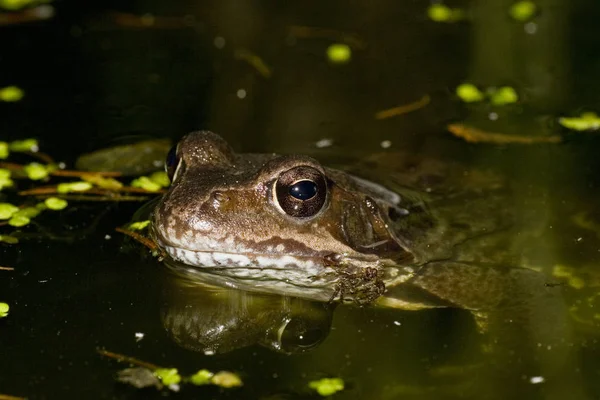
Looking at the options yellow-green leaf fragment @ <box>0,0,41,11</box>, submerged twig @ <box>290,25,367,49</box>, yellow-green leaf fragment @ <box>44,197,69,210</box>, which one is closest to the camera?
yellow-green leaf fragment @ <box>44,197,69,210</box>

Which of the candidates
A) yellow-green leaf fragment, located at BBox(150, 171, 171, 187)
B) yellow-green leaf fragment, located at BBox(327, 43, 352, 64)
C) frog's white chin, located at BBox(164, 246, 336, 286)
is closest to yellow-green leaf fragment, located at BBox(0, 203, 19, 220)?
yellow-green leaf fragment, located at BBox(150, 171, 171, 187)

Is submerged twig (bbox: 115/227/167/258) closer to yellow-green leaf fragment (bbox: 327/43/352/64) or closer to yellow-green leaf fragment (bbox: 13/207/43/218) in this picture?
yellow-green leaf fragment (bbox: 13/207/43/218)

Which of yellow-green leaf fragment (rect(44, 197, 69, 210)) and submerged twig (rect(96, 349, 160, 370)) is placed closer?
submerged twig (rect(96, 349, 160, 370))

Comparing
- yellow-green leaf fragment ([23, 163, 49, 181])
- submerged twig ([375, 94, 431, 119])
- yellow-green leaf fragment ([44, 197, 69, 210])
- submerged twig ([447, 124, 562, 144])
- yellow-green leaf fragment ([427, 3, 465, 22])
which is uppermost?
yellow-green leaf fragment ([427, 3, 465, 22])

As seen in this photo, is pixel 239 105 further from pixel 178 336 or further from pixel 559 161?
pixel 178 336

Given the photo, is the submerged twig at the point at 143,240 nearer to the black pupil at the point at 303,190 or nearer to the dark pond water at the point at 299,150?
the dark pond water at the point at 299,150
